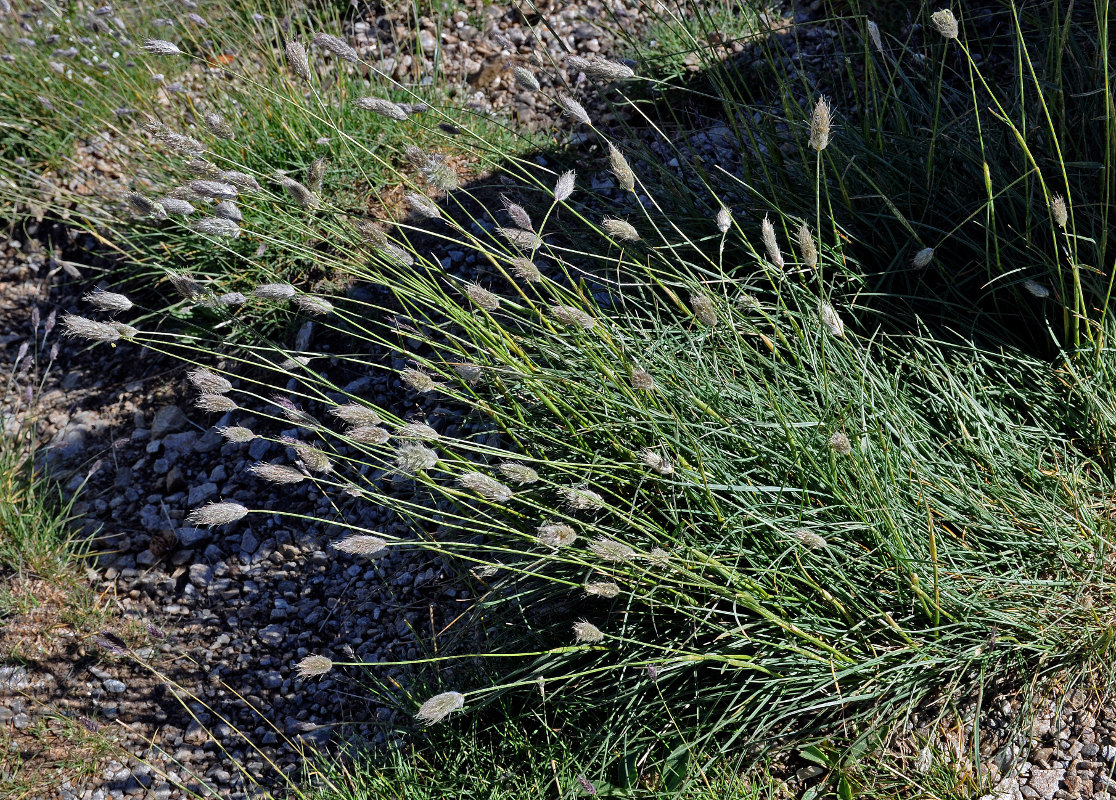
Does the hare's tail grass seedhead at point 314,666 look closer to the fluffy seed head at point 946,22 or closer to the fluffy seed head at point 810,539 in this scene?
the fluffy seed head at point 810,539

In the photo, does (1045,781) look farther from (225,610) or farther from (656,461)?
(225,610)

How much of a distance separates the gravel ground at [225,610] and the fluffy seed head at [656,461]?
2.75 ft

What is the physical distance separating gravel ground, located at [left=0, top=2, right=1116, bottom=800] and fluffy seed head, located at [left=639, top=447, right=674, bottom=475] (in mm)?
839

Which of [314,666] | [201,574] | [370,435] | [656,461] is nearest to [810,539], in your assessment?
[656,461]

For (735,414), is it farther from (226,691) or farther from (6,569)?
(6,569)

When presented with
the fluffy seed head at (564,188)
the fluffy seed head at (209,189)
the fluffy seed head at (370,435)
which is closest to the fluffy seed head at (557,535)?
the fluffy seed head at (370,435)

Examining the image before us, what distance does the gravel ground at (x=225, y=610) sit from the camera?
7.52ft

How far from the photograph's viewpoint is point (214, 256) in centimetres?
378

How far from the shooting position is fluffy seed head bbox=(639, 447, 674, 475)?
7.04 feet

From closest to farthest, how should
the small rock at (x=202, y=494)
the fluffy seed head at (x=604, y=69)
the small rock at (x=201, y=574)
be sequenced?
the fluffy seed head at (x=604, y=69) → the small rock at (x=201, y=574) → the small rock at (x=202, y=494)

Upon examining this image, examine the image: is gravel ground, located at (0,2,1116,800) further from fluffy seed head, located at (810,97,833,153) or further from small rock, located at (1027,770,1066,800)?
A: fluffy seed head, located at (810,97,833,153)

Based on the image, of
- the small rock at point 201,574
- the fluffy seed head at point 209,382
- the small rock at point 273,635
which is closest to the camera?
the fluffy seed head at point 209,382

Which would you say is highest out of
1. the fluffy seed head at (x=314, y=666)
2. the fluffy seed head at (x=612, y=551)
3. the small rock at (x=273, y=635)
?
the fluffy seed head at (x=612, y=551)

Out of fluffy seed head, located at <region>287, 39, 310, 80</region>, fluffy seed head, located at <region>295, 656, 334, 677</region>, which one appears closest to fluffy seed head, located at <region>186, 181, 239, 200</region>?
fluffy seed head, located at <region>287, 39, 310, 80</region>
